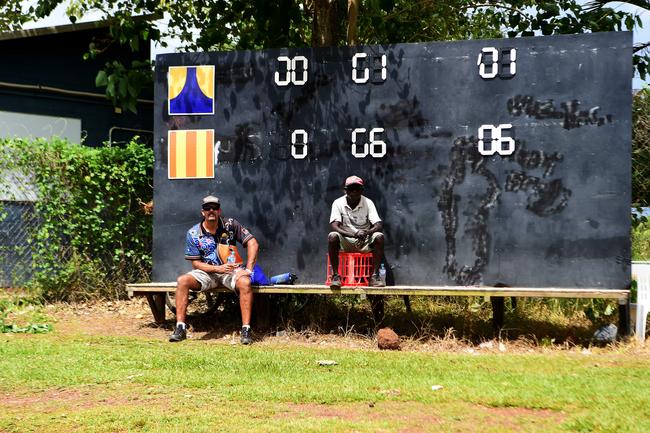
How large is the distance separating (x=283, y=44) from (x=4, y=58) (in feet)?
17.8

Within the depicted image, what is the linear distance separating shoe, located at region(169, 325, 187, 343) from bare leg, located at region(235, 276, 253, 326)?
0.71 metres

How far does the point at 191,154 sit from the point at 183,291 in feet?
5.83

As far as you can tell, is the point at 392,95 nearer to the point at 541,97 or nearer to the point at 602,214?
the point at 541,97

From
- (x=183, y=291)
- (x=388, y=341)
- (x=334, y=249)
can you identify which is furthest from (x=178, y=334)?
(x=388, y=341)

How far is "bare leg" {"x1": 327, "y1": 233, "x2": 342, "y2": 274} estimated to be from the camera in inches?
388

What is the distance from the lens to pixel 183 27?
1528 centimetres

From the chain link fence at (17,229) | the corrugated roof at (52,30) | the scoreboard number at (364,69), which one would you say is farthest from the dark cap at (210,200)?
the corrugated roof at (52,30)

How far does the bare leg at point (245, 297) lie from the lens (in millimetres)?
9859

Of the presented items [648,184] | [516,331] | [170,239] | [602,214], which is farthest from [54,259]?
[648,184]

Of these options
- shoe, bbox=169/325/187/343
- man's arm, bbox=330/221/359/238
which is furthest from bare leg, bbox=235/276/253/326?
man's arm, bbox=330/221/359/238

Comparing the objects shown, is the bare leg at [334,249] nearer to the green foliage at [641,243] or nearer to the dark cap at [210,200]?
the dark cap at [210,200]

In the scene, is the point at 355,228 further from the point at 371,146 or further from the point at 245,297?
the point at 245,297

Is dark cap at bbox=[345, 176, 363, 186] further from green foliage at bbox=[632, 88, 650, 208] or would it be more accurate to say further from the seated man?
green foliage at bbox=[632, 88, 650, 208]

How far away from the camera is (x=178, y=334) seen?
9.91 metres
